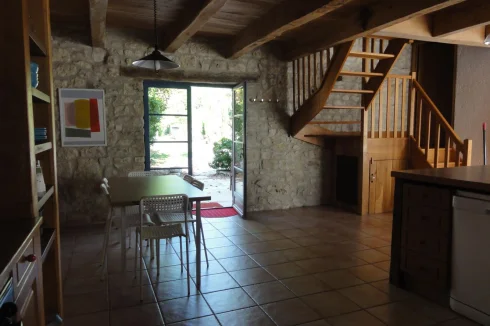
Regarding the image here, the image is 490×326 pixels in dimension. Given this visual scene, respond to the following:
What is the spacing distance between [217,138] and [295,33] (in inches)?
260

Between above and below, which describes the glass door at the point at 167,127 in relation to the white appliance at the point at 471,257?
above

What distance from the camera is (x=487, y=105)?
255 inches

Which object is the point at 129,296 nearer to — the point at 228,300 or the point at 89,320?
the point at 89,320

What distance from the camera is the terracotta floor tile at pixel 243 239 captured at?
414cm

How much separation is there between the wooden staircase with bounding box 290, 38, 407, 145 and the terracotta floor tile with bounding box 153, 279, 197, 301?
3065 mm

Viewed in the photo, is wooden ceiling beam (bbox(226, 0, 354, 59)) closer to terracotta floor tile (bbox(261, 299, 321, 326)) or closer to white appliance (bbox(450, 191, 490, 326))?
white appliance (bbox(450, 191, 490, 326))

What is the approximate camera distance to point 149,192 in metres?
3.11

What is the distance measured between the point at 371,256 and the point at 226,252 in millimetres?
1503

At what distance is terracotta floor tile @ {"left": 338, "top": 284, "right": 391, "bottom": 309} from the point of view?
2.67 meters

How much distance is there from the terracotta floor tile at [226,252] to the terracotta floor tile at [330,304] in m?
1.11

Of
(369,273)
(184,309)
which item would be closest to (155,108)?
(184,309)

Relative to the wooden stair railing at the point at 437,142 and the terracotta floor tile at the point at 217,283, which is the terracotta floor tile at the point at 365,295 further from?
the wooden stair railing at the point at 437,142

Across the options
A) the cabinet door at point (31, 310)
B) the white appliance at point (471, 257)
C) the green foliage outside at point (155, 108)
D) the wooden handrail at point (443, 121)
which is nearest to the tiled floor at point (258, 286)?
the white appliance at point (471, 257)

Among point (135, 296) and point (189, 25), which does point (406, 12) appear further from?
point (135, 296)
